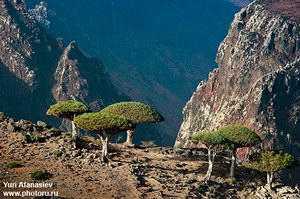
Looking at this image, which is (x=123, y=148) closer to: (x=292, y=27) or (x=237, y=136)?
(x=237, y=136)

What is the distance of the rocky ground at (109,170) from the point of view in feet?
169

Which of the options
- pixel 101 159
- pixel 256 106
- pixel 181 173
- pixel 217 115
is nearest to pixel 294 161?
pixel 181 173

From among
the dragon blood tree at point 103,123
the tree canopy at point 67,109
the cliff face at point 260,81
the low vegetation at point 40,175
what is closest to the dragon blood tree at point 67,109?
the tree canopy at point 67,109

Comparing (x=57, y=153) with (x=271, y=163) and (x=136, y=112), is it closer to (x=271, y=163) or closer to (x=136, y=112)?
(x=136, y=112)

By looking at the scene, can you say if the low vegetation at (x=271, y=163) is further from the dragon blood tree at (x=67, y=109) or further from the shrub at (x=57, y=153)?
the dragon blood tree at (x=67, y=109)

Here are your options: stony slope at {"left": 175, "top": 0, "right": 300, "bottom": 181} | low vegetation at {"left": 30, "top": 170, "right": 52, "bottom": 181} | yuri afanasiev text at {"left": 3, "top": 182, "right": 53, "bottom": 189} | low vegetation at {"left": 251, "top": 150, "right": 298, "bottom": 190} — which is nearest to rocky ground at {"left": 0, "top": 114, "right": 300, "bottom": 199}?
low vegetation at {"left": 30, "top": 170, "right": 52, "bottom": 181}

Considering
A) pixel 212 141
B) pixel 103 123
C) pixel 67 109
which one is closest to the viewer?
pixel 103 123

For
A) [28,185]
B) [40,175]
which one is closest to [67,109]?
[40,175]

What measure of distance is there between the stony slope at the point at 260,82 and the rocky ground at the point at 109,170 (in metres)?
87.4

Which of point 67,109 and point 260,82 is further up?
point 260,82

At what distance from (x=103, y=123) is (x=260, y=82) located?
113281 mm

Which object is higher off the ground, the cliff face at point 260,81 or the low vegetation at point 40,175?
the cliff face at point 260,81

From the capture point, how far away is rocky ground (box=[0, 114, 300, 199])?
51.5 metres

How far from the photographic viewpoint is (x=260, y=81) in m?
162
